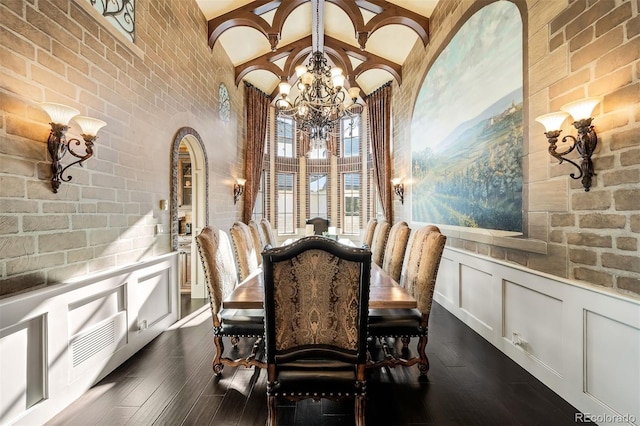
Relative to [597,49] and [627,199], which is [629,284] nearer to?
[627,199]

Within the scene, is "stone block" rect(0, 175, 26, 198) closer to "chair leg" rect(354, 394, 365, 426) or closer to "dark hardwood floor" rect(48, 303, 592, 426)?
"dark hardwood floor" rect(48, 303, 592, 426)

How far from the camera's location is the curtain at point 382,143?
18.7ft

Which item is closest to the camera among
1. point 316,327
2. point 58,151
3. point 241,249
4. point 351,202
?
point 316,327

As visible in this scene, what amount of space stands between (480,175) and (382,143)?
3307 mm

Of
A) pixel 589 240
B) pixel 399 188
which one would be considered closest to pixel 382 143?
pixel 399 188

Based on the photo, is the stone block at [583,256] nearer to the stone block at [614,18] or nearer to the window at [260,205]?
the stone block at [614,18]

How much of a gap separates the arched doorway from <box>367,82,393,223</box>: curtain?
346 centimetres

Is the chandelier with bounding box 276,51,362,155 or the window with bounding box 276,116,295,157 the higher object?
the window with bounding box 276,116,295,157

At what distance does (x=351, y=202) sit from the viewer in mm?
7242

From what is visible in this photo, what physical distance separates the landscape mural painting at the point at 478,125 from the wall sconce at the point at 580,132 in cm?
53

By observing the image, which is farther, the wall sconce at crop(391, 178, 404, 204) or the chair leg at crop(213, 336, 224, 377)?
the wall sconce at crop(391, 178, 404, 204)

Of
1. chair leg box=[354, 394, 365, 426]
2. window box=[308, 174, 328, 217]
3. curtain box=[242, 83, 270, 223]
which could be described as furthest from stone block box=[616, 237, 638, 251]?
window box=[308, 174, 328, 217]

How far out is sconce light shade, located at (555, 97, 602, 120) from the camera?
1481mm

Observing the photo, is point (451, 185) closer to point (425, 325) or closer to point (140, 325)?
point (425, 325)
